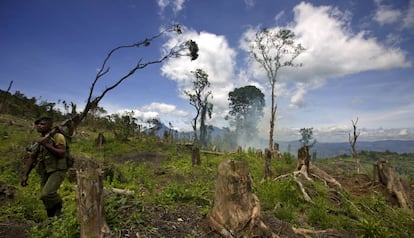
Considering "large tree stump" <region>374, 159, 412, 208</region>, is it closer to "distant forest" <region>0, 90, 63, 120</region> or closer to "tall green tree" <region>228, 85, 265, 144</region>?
"distant forest" <region>0, 90, 63, 120</region>

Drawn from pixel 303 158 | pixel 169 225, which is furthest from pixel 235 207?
pixel 303 158

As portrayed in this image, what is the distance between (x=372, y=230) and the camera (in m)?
4.52

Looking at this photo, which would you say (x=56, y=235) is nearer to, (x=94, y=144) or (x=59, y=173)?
(x=59, y=173)

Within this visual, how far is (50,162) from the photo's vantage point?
14.1 feet

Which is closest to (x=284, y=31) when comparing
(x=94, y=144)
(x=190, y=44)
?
(x=190, y=44)

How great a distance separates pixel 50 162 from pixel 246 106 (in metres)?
46.7

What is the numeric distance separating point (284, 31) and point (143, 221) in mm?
21060

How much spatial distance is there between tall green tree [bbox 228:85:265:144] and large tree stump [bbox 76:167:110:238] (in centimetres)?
4677

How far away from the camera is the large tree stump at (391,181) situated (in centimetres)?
827

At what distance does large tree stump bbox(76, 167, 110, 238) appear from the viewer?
314 cm

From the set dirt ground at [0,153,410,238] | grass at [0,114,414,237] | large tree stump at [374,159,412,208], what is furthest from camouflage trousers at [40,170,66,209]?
large tree stump at [374,159,412,208]

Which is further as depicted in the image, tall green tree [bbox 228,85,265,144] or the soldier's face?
tall green tree [bbox 228,85,265,144]

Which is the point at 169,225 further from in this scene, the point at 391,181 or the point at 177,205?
the point at 391,181

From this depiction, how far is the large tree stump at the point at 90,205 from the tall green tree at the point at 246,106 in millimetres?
46766
